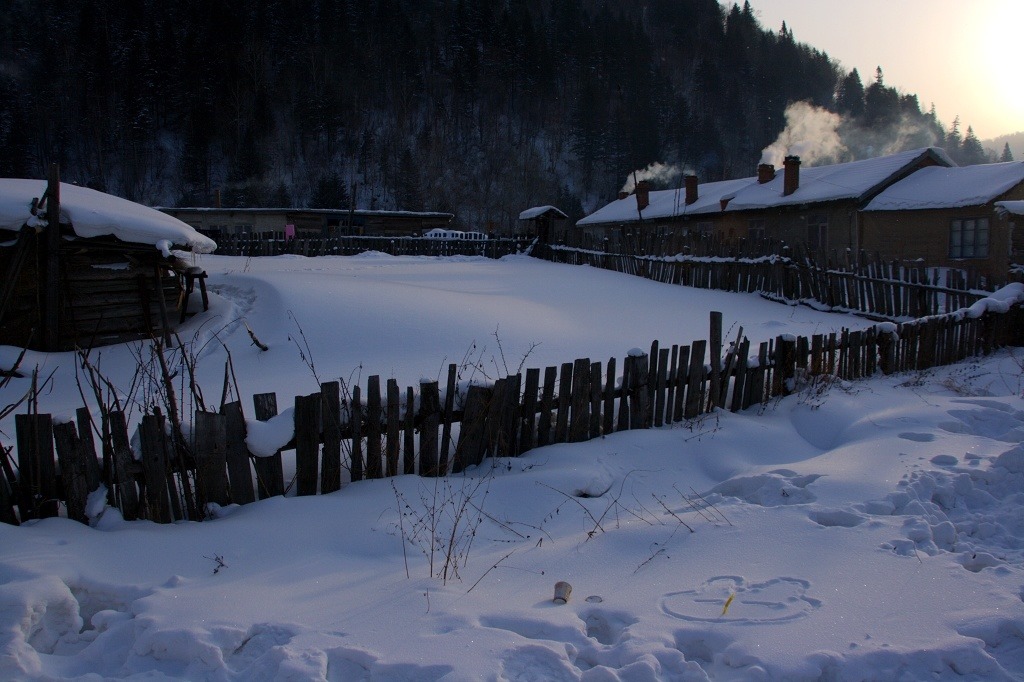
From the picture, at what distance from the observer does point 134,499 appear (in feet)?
11.6

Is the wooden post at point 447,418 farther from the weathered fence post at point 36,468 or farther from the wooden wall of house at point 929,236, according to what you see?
the wooden wall of house at point 929,236

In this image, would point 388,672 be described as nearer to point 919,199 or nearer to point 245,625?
point 245,625

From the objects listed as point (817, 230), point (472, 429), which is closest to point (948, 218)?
point (817, 230)

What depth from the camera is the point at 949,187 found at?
67.5 ft

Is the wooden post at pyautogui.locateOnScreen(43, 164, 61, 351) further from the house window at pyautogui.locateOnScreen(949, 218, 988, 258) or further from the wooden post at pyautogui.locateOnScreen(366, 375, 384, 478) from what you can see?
the house window at pyautogui.locateOnScreen(949, 218, 988, 258)

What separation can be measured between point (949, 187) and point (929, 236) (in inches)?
66.7

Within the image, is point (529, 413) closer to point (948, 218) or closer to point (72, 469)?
point (72, 469)

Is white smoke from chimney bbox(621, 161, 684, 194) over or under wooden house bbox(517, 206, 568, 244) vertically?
over

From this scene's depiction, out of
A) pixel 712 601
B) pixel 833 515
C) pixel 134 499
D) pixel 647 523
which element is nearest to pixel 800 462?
pixel 833 515

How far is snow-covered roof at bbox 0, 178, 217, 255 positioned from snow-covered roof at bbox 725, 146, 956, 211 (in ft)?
67.5

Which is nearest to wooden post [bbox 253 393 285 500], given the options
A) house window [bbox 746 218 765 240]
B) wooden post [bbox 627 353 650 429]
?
wooden post [bbox 627 353 650 429]

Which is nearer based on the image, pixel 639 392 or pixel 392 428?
pixel 392 428

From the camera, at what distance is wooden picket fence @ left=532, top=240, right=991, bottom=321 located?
11688 millimetres

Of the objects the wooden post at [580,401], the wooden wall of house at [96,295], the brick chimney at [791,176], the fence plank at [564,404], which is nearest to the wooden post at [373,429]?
the fence plank at [564,404]
